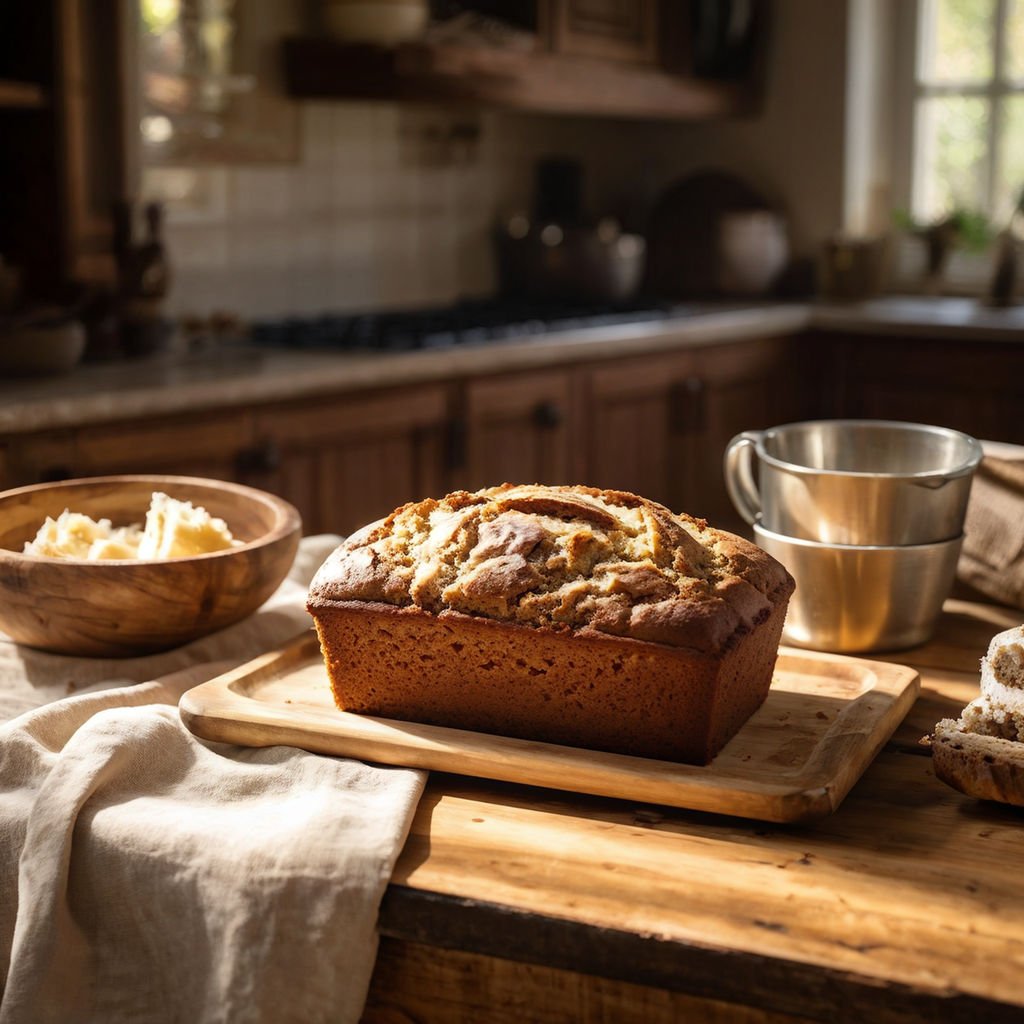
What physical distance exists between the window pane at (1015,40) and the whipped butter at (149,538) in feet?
11.7

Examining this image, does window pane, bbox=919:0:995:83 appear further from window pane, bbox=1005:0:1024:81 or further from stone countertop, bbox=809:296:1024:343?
stone countertop, bbox=809:296:1024:343

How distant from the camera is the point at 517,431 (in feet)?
10.2

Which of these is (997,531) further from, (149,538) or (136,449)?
(136,449)

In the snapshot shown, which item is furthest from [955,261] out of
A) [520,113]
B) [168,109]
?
[168,109]

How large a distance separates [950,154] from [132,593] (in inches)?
147

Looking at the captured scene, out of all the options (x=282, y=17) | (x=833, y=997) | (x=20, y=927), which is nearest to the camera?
(x=833, y=997)

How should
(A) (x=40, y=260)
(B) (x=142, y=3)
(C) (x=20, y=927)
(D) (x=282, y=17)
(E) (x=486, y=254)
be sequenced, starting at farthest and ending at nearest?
1. (E) (x=486, y=254)
2. (D) (x=282, y=17)
3. (B) (x=142, y=3)
4. (A) (x=40, y=260)
5. (C) (x=20, y=927)

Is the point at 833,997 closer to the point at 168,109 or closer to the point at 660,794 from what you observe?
the point at 660,794

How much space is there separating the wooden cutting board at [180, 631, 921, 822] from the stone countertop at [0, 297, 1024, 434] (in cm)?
130

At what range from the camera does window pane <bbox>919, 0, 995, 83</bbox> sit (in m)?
4.13

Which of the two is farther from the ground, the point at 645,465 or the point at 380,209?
the point at 380,209

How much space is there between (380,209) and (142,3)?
2.96 ft

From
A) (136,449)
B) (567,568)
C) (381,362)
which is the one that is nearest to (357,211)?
(381,362)

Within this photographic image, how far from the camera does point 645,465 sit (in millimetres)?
3518
